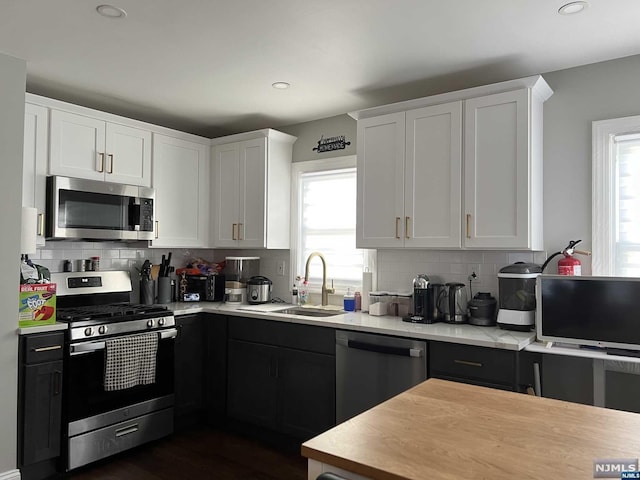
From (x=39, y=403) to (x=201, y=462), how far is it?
41.2 inches

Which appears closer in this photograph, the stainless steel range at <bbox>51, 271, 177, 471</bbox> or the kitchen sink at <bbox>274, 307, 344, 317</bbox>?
the stainless steel range at <bbox>51, 271, 177, 471</bbox>

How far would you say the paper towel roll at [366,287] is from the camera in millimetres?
3643

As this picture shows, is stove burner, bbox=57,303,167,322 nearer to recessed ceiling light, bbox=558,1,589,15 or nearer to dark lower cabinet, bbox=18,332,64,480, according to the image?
dark lower cabinet, bbox=18,332,64,480

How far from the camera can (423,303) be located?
3168 millimetres

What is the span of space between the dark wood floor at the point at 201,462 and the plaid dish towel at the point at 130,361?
1.61 feet

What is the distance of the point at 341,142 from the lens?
4.04m

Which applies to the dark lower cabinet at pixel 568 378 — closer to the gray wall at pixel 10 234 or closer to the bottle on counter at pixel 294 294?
the bottle on counter at pixel 294 294

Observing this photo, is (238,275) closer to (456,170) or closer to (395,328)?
(395,328)

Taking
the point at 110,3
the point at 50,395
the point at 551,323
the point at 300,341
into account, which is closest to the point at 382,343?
the point at 300,341

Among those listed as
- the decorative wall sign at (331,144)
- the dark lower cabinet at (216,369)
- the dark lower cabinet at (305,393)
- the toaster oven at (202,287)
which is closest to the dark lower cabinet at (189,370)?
the dark lower cabinet at (216,369)

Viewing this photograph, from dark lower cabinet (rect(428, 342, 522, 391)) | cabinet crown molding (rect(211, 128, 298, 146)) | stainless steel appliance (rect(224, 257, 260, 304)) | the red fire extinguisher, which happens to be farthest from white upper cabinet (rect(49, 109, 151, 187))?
the red fire extinguisher

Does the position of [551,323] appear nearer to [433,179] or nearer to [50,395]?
[433,179]

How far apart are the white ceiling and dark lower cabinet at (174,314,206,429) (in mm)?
1752

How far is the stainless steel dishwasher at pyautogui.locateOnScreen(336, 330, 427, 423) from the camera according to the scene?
2.81 metres
